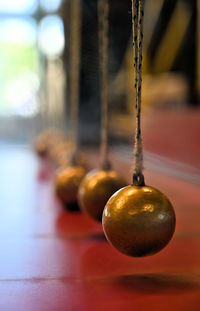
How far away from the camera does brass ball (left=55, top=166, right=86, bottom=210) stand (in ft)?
2.07

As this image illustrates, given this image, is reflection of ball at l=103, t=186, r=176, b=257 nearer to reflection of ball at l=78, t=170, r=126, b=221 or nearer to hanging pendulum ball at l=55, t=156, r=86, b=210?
reflection of ball at l=78, t=170, r=126, b=221

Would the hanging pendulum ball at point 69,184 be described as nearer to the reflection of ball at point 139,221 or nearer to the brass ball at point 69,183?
the brass ball at point 69,183

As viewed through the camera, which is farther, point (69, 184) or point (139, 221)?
point (69, 184)

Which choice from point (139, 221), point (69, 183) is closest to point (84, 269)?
point (139, 221)

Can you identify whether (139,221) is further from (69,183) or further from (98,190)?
(69,183)

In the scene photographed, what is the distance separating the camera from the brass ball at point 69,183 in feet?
2.07

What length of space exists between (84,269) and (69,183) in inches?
9.6

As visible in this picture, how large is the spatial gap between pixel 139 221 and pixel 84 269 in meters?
0.08

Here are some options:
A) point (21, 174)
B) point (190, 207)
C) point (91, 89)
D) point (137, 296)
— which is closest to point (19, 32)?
point (91, 89)

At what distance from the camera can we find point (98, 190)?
0.48m

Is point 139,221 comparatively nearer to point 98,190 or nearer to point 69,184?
point 98,190

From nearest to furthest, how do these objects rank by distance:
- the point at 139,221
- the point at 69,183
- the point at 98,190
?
the point at 139,221, the point at 98,190, the point at 69,183

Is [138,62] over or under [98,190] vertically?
over

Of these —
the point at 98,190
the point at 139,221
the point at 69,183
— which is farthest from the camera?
the point at 69,183
